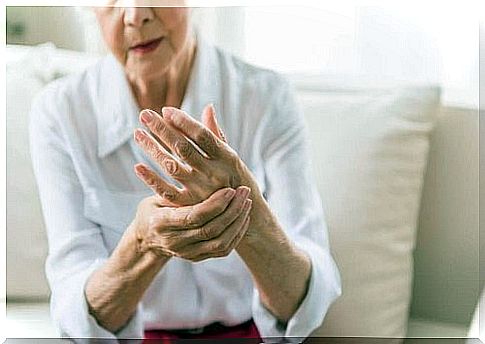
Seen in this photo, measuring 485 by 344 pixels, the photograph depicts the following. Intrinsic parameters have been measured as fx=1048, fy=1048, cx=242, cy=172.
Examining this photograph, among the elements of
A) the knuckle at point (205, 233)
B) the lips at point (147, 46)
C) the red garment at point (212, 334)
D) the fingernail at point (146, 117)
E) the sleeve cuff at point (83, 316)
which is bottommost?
the red garment at point (212, 334)

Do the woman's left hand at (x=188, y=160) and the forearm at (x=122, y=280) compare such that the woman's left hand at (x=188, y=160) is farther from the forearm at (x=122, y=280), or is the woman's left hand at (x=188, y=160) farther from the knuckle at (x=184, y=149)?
the forearm at (x=122, y=280)

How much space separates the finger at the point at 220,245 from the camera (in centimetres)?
204

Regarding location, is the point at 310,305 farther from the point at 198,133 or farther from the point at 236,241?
the point at 198,133

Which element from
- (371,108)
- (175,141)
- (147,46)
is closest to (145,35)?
(147,46)

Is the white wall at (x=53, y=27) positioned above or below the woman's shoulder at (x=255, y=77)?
above

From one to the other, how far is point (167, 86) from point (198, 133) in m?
0.15

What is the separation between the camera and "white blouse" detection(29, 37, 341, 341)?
6.85 ft

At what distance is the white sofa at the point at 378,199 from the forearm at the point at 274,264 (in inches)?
3.2

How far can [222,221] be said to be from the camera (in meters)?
2.02

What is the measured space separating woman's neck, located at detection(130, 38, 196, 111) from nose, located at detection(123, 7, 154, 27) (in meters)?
0.10

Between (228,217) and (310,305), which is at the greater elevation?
(228,217)

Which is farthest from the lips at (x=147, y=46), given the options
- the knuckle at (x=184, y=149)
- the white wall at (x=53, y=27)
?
the knuckle at (x=184, y=149)

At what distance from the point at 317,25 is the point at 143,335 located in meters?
0.71

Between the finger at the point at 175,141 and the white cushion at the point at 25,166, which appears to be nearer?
the finger at the point at 175,141
